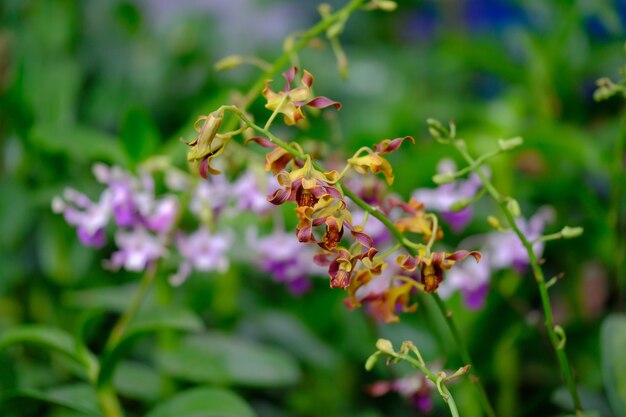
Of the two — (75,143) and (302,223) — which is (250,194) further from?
A: (302,223)

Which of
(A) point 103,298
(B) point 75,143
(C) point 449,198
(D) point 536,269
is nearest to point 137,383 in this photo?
(A) point 103,298

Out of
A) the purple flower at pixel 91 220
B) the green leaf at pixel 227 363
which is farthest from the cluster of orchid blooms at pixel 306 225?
the green leaf at pixel 227 363

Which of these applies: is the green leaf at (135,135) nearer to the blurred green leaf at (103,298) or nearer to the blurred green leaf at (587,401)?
the blurred green leaf at (103,298)

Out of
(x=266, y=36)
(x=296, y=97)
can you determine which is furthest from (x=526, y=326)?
(x=266, y=36)

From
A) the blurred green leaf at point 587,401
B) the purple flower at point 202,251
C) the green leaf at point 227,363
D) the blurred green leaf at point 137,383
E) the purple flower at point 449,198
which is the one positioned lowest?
the blurred green leaf at point 137,383

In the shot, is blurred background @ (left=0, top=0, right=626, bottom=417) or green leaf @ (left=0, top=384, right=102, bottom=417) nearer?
green leaf @ (left=0, top=384, right=102, bottom=417)

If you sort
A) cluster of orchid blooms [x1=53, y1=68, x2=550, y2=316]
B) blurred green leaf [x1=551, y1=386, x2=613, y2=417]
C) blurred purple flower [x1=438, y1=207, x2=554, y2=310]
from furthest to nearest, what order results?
blurred purple flower [x1=438, y1=207, x2=554, y2=310], blurred green leaf [x1=551, y1=386, x2=613, y2=417], cluster of orchid blooms [x1=53, y1=68, x2=550, y2=316]

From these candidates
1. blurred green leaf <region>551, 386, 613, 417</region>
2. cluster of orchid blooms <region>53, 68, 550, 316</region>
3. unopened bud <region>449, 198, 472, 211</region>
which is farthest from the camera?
blurred green leaf <region>551, 386, 613, 417</region>

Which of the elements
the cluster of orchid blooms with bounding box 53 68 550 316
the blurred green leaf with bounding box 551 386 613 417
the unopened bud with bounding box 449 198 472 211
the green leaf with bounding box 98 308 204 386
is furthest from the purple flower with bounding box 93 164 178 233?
the blurred green leaf with bounding box 551 386 613 417

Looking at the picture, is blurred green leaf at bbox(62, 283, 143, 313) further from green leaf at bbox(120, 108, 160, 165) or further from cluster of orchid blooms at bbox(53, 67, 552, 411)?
green leaf at bbox(120, 108, 160, 165)
